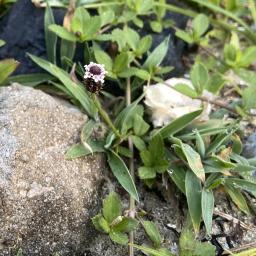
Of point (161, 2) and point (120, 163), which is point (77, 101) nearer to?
point (120, 163)

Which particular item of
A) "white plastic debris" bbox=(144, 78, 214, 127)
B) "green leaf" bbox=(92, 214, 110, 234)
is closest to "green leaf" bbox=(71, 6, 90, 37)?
"white plastic debris" bbox=(144, 78, 214, 127)

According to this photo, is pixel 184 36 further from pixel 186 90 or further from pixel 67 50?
pixel 67 50

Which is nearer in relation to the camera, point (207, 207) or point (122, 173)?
point (207, 207)

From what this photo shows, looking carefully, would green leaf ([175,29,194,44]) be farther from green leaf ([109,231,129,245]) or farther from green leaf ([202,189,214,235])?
green leaf ([109,231,129,245])

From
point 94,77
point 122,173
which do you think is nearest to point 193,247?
point 122,173

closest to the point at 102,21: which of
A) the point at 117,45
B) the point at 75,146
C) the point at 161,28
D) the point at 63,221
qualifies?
the point at 117,45
